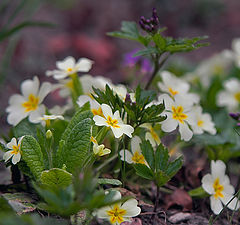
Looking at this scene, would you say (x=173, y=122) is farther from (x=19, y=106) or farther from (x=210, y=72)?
(x=210, y=72)

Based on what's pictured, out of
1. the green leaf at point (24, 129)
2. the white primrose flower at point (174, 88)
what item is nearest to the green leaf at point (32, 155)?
the green leaf at point (24, 129)

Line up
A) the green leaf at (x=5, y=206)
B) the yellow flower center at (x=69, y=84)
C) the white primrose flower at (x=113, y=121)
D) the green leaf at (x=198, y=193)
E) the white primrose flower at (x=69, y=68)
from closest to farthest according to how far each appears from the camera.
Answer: the green leaf at (x=5, y=206) → the white primrose flower at (x=113, y=121) → the green leaf at (x=198, y=193) → the white primrose flower at (x=69, y=68) → the yellow flower center at (x=69, y=84)

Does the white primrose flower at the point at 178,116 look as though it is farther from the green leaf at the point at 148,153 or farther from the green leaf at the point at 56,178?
the green leaf at the point at 56,178

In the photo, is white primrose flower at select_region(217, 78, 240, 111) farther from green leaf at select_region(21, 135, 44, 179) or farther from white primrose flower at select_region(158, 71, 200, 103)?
green leaf at select_region(21, 135, 44, 179)

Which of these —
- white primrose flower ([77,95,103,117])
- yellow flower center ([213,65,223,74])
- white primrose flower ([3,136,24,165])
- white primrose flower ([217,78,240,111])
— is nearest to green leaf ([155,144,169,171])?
white primrose flower ([77,95,103,117])

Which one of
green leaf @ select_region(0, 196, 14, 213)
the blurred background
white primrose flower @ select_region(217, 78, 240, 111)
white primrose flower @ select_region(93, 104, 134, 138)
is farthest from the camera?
the blurred background

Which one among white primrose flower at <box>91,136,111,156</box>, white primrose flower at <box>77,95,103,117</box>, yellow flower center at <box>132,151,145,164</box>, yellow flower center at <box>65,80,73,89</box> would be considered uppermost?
yellow flower center at <box>65,80,73,89</box>

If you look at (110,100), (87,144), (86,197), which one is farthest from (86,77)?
(86,197)

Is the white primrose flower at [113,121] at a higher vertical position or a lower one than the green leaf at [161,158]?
higher
